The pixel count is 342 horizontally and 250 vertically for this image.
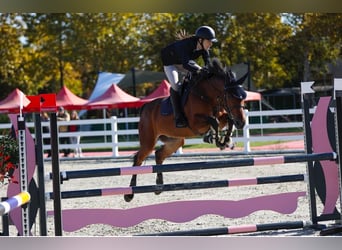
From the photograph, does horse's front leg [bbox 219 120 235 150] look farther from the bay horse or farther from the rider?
the rider

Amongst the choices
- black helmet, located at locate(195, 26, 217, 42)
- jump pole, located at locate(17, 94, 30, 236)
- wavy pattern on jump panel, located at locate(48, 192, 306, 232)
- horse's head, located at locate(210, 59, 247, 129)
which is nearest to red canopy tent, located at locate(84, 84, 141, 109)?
black helmet, located at locate(195, 26, 217, 42)

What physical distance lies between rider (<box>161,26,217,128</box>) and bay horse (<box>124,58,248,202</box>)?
9 centimetres

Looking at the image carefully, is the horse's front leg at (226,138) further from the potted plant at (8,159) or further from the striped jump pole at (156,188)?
the potted plant at (8,159)

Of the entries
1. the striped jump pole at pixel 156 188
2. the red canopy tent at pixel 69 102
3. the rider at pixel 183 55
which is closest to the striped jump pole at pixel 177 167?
the striped jump pole at pixel 156 188

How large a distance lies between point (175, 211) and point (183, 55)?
1.74 m

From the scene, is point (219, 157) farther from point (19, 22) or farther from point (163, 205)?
point (19, 22)

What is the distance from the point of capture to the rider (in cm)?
551

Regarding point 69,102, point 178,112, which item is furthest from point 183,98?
point 69,102

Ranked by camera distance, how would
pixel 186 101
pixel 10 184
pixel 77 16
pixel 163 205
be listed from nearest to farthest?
1. pixel 10 184
2. pixel 163 205
3. pixel 186 101
4. pixel 77 16

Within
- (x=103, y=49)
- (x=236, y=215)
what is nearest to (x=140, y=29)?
(x=103, y=49)

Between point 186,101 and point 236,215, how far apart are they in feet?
5.76
